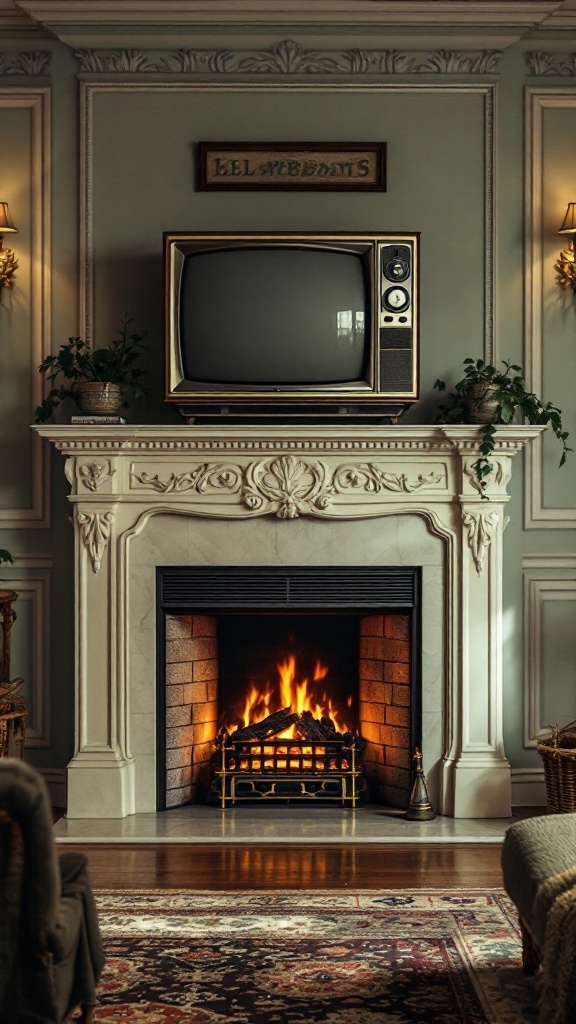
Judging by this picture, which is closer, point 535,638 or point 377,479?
point 377,479

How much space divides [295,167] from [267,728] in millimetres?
2256

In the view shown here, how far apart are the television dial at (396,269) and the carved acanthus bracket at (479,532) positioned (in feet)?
3.06

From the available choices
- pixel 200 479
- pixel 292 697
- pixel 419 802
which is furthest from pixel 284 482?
pixel 419 802

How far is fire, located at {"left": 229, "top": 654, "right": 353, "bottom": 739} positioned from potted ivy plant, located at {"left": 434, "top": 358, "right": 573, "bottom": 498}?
110 cm

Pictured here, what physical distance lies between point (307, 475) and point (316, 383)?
1.16ft

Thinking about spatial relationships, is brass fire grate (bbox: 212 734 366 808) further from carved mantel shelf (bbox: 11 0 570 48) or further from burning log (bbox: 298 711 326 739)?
carved mantel shelf (bbox: 11 0 570 48)

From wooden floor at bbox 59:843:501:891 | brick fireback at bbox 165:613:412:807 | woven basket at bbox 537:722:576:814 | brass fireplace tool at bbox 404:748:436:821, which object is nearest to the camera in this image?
wooden floor at bbox 59:843:501:891

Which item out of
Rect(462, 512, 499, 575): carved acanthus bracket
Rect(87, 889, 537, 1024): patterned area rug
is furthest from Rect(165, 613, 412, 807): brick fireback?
Rect(87, 889, 537, 1024): patterned area rug

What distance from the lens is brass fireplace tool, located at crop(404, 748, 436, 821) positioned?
13.1 ft

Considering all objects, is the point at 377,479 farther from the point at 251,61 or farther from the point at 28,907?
the point at 28,907

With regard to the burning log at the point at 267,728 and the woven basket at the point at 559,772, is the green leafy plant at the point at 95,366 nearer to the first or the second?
the burning log at the point at 267,728

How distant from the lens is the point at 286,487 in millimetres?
4121

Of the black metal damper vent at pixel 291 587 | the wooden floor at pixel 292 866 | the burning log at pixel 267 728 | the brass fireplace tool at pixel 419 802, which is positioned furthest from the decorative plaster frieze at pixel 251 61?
the wooden floor at pixel 292 866

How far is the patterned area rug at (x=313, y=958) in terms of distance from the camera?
232 cm
